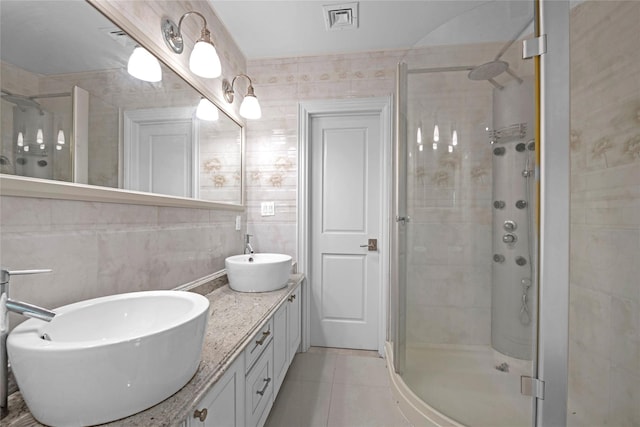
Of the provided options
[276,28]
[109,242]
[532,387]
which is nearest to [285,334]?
[109,242]

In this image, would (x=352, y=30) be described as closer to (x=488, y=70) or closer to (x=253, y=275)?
(x=488, y=70)

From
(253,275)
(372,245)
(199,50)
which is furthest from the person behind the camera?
(372,245)

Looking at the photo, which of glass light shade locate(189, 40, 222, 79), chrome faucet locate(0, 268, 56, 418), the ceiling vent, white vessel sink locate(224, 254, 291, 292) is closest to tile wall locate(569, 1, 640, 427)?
the ceiling vent

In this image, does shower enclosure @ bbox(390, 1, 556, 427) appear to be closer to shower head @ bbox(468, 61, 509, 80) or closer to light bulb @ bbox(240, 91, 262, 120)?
shower head @ bbox(468, 61, 509, 80)

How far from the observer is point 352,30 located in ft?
6.86

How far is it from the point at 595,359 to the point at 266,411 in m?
1.55

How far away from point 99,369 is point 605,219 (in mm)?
1868

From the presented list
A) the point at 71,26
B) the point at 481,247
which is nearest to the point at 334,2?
the point at 71,26

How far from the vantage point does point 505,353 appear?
1.29 meters

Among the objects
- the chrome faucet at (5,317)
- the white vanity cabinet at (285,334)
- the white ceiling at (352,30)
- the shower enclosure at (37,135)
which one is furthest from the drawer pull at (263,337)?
the white ceiling at (352,30)

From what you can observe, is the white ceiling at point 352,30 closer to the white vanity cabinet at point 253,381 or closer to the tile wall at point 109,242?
the tile wall at point 109,242

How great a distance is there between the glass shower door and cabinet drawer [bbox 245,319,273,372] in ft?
3.00

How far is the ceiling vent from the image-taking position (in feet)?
6.04

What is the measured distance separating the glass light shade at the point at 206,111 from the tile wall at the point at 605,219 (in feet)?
5.86
